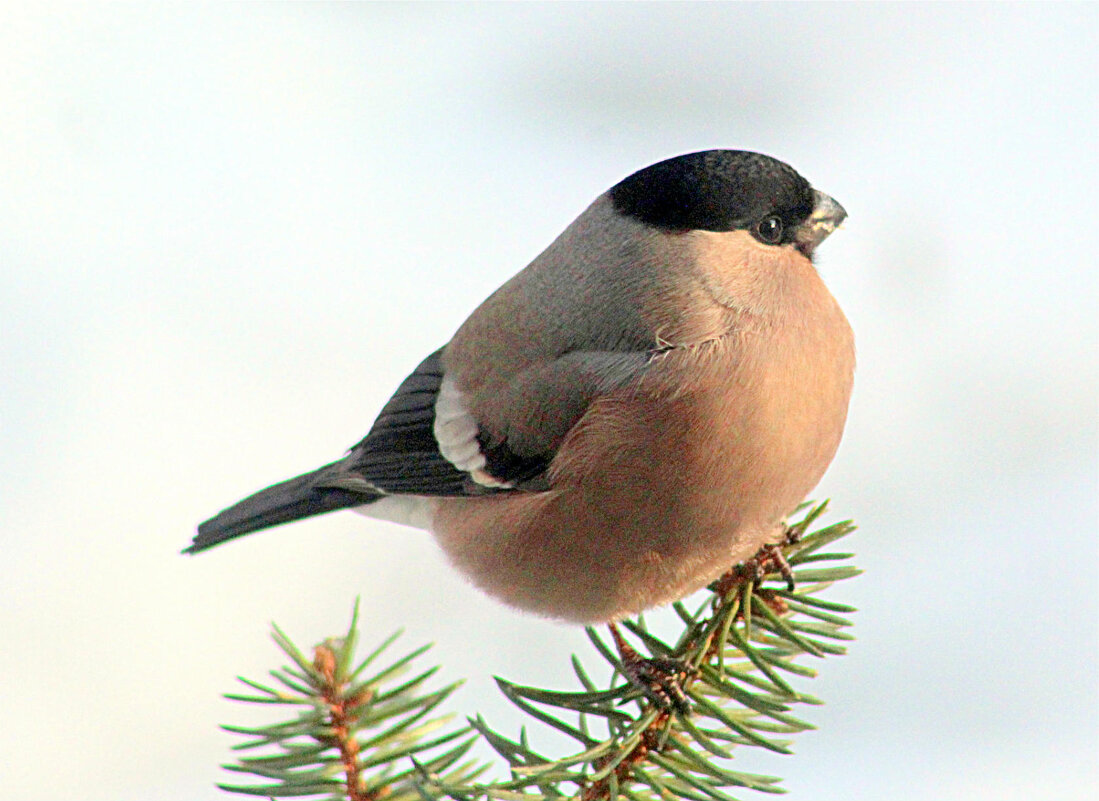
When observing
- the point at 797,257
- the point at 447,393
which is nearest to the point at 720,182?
the point at 797,257

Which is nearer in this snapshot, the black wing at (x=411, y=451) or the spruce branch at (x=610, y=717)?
the spruce branch at (x=610, y=717)

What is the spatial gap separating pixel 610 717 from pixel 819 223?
30.1 inches

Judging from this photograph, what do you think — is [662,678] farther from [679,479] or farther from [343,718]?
[343,718]

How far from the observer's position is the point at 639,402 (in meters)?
1.40

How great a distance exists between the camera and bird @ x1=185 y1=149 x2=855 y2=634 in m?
1.36

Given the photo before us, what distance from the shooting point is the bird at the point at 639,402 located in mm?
1355

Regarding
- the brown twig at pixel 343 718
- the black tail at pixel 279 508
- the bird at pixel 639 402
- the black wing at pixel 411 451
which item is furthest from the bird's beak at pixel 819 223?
the brown twig at pixel 343 718

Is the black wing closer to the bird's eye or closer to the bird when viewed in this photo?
the bird

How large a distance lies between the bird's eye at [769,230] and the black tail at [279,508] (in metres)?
0.74

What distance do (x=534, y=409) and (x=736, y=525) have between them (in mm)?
357

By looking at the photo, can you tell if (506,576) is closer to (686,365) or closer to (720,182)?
(686,365)

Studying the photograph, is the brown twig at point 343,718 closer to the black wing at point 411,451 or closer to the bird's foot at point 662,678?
the bird's foot at point 662,678

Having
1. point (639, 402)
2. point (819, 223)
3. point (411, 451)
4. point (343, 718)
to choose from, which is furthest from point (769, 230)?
point (343, 718)

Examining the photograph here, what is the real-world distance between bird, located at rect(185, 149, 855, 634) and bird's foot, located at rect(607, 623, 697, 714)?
12 centimetres
